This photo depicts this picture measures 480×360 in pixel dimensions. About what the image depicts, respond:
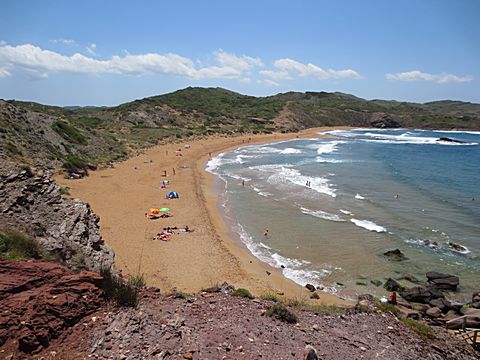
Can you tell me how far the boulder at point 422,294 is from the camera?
14.9m

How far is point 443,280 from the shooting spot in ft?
53.5

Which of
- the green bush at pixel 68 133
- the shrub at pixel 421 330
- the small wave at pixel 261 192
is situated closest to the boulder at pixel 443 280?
the shrub at pixel 421 330

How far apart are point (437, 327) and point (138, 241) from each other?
14579mm

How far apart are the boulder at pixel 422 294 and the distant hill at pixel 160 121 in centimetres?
2159

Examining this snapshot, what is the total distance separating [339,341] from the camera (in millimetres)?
8820

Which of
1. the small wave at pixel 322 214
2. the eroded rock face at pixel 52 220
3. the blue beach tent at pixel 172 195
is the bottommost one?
the small wave at pixel 322 214

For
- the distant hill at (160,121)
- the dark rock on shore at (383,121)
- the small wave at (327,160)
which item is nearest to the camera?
the distant hill at (160,121)

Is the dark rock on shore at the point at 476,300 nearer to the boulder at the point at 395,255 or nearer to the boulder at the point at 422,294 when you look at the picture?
the boulder at the point at 422,294

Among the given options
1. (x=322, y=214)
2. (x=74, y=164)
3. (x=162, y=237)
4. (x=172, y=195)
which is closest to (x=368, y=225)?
(x=322, y=214)

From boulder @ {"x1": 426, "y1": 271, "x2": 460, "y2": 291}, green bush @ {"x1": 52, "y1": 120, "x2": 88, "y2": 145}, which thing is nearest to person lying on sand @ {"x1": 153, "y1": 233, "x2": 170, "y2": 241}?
boulder @ {"x1": 426, "y1": 271, "x2": 460, "y2": 291}

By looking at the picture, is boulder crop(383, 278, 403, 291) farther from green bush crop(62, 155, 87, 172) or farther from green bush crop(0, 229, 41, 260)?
green bush crop(62, 155, 87, 172)

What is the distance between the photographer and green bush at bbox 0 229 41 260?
787 cm

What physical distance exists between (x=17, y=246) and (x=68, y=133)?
129 feet

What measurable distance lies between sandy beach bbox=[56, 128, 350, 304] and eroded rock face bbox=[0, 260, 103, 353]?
7315mm
